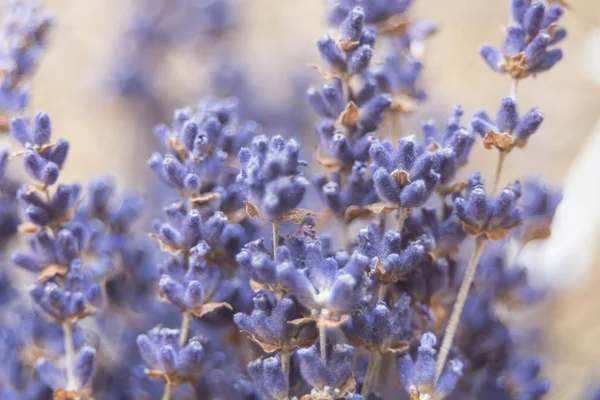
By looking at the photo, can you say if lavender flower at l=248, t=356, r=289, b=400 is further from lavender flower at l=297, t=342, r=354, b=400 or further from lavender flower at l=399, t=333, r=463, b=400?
lavender flower at l=399, t=333, r=463, b=400

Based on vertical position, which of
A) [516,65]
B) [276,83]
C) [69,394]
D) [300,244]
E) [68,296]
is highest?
[516,65]

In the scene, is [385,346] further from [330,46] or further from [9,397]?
[9,397]

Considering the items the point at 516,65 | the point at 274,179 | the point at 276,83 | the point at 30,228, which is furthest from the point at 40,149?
the point at 276,83

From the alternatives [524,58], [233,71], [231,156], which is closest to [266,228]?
[231,156]

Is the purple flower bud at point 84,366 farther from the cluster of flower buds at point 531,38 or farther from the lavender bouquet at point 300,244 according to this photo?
the cluster of flower buds at point 531,38

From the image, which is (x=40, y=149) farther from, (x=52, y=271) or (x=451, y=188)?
(x=451, y=188)

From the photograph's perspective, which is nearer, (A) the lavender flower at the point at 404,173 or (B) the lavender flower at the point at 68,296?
(A) the lavender flower at the point at 404,173

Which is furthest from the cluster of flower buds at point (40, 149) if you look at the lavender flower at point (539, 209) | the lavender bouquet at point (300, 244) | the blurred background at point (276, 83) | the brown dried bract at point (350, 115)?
the blurred background at point (276, 83)
